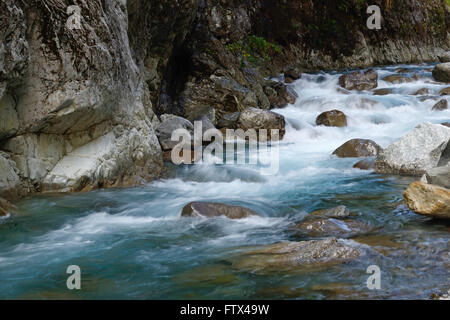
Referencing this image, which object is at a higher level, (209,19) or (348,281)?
(209,19)

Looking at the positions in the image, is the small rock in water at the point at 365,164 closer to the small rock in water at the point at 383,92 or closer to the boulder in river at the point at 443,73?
the small rock in water at the point at 383,92

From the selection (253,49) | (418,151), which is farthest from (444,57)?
(418,151)

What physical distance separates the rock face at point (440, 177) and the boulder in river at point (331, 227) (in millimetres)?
793

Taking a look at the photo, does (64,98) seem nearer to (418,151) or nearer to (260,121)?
(418,151)

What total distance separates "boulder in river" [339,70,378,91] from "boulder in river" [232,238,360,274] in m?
12.3

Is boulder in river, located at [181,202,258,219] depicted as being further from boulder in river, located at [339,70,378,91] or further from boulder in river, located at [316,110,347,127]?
boulder in river, located at [339,70,378,91]

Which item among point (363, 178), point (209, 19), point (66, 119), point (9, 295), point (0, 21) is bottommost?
point (9, 295)

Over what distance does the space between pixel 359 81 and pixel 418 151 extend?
9164mm

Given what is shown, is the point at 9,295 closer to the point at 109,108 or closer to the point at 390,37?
the point at 109,108

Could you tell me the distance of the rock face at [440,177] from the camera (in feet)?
13.8

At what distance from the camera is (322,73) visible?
56.3 feet

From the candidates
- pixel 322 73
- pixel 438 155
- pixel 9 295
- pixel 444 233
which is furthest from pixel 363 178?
pixel 322 73

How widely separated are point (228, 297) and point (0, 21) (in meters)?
3.76

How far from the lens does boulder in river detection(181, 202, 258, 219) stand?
4812 millimetres
